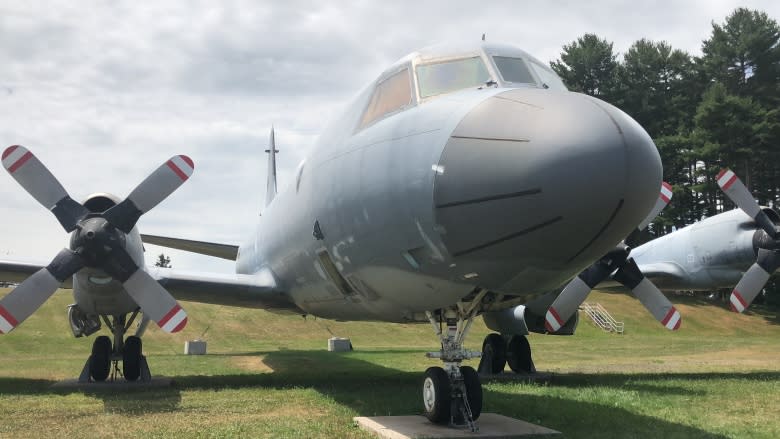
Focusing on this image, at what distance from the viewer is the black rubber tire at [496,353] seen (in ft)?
50.6

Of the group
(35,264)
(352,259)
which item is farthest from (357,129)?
(35,264)

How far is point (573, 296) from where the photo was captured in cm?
1192

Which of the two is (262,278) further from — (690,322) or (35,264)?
(690,322)

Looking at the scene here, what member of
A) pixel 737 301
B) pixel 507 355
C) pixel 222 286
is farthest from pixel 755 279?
pixel 222 286

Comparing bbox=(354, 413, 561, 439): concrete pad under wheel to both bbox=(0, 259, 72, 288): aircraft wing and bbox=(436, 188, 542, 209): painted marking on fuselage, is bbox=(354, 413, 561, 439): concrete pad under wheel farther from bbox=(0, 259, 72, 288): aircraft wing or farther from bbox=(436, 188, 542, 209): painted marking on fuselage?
bbox=(0, 259, 72, 288): aircraft wing

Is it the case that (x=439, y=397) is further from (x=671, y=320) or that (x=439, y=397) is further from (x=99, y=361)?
(x=99, y=361)

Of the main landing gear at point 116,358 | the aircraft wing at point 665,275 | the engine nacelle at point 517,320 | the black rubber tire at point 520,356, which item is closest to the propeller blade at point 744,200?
the aircraft wing at point 665,275

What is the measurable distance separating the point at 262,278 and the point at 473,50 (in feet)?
26.6

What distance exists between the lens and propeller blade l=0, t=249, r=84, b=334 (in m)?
10.5

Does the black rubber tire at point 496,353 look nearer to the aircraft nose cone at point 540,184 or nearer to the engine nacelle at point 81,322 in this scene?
the engine nacelle at point 81,322

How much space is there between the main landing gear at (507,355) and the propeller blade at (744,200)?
5200mm

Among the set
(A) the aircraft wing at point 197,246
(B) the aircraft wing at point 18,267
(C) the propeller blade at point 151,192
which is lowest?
(B) the aircraft wing at point 18,267

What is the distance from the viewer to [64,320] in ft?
108

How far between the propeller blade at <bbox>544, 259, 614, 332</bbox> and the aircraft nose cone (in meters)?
5.22
